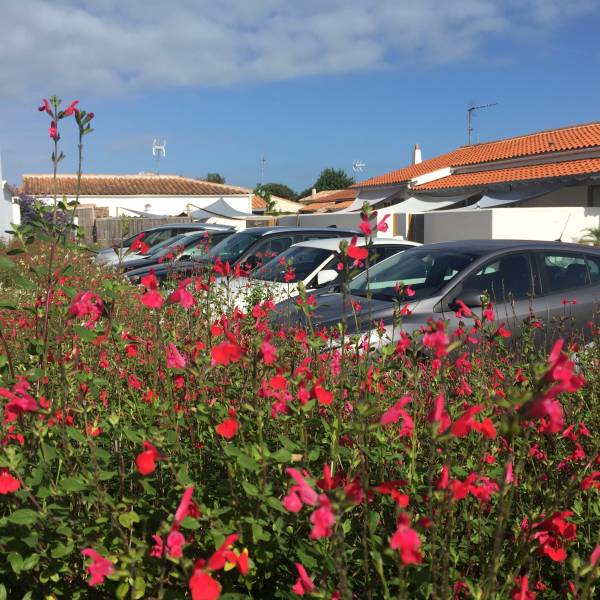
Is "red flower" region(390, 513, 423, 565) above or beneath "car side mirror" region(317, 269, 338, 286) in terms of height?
beneath

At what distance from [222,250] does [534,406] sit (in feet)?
31.6

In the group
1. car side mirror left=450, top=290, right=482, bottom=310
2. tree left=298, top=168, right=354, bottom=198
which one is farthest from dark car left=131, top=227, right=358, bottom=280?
tree left=298, top=168, right=354, bottom=198

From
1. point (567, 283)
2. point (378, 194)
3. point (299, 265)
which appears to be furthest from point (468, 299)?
point (378, 194)

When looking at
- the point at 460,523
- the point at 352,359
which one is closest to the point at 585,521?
the point at 460,523

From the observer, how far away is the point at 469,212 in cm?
2169

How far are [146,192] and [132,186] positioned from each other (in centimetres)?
187

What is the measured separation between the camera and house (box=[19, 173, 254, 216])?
46.2 m

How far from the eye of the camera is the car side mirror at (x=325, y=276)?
22.9 ft

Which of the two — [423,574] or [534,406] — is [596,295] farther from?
[534,406]

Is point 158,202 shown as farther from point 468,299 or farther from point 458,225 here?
point 468,299

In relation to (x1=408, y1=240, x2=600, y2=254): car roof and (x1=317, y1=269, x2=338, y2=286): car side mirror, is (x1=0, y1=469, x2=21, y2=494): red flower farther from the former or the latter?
(x1=317, y1=269, x2=338, y2=286): car side mirror

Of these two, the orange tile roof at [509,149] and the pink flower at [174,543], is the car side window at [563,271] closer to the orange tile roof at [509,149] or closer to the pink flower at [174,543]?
the pink flower at [174,543]

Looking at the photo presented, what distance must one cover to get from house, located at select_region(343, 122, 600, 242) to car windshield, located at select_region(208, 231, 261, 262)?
12.1m

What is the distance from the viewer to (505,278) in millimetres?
6266
